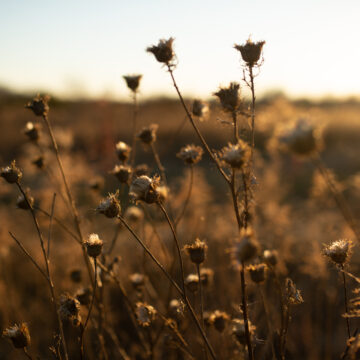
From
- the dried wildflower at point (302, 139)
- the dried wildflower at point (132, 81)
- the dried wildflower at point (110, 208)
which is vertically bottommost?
the dried wildflower at point (110, 208)

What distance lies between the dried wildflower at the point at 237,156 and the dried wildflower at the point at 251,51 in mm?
360

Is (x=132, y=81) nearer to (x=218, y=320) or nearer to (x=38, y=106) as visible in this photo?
(x=38, y=106)

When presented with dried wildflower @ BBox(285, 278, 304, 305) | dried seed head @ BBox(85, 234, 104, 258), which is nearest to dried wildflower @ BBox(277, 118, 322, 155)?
dried wildflower @ BBox(285, 278, 304, 305)

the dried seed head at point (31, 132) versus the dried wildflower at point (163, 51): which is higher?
the dried wildflower at point (163, 51)

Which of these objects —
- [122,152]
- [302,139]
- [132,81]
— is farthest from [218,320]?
[132,81]

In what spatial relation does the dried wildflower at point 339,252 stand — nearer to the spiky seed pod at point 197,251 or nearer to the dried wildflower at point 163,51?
the spiky seed pod at point 197,251

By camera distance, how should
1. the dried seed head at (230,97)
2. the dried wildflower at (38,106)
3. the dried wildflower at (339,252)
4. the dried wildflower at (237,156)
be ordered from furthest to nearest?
the dried wildflower at (38,106) → the dried seed head at (230,97) → the dried wildflower at (339,252) → the dried wildflower at (237,156)

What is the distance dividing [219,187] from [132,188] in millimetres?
7238

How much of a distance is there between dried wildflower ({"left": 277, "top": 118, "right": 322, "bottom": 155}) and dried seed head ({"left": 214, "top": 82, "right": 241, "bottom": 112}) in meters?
0.38

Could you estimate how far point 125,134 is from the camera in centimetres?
1391

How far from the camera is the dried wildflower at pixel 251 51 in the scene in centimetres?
118

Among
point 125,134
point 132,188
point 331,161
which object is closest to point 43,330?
point 132,188

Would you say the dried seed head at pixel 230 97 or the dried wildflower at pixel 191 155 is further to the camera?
the dried wildflower at pixel 191 155

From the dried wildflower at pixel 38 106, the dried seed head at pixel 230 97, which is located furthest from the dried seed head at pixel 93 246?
the dried wildflower at pixel 38 106
